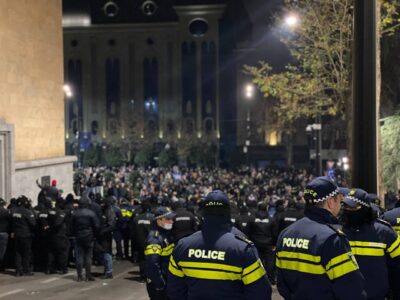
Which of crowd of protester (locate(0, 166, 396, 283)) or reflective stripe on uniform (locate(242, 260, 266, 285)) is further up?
reflective stripe on uniform (locate(242, 260, 266, 285))

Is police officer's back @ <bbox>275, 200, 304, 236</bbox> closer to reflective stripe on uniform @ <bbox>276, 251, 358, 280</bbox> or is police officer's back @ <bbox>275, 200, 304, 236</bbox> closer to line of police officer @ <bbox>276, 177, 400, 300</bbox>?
line of police officer @ <bbox>276, 177, 400, 300</bbox>

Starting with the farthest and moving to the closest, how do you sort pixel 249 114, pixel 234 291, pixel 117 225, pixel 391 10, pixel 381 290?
1. pixel 249 114
2. pixel 391 10
3. pixel 117 225
4. pixel 381 290
5. pixel 234 291

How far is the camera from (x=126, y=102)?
75.4 meters

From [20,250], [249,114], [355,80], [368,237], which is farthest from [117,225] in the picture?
[249,114]

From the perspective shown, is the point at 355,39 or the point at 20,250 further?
the point at 20,250

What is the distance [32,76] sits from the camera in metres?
19.5

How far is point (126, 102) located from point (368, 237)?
71634mm

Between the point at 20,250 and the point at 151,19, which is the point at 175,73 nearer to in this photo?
the point at 151,19

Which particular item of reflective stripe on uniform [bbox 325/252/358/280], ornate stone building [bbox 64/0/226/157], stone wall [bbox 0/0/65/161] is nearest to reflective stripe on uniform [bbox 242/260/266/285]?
reflective stripe on uniform [bbox 325/252/358/280]

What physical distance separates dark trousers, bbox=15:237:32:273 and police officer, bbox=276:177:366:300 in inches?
354

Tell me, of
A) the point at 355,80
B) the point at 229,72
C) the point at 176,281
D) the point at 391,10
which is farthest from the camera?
the point at 229,72

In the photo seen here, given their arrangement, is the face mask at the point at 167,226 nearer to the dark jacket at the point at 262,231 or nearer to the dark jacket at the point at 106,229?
the dark jacket at the point at 262,231

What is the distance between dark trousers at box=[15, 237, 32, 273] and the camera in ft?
39.9

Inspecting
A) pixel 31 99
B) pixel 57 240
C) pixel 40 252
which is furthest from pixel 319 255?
pixel 31 99
